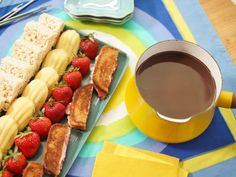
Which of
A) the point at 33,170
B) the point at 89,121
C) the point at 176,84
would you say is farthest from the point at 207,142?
the point at 33,170

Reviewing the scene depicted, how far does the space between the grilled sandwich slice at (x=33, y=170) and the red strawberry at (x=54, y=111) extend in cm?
→ 11

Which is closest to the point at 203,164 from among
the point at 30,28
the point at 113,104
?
the point at 113,104

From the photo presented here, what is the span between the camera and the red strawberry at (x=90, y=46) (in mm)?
970

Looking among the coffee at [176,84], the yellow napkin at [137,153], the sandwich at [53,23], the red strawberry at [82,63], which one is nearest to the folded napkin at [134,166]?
the yellow napkin at [137,153]

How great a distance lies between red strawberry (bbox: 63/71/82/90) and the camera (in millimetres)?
927

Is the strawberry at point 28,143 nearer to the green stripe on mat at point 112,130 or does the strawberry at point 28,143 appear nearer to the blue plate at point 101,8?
the green stripe on mat at point 112,130

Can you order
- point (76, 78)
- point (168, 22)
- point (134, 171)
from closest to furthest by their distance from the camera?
point (134, 171)
point (76, 78)
point (168, 22)

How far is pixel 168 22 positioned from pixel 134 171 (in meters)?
0.42

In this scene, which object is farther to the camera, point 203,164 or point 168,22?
point 168,22

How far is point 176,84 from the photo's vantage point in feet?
2.77

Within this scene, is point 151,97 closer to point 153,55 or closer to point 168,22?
point 153,55

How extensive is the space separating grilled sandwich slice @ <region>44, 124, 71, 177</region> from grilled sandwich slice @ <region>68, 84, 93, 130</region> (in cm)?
2

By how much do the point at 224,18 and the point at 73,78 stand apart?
16.4 inches

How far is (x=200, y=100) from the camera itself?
83cm
